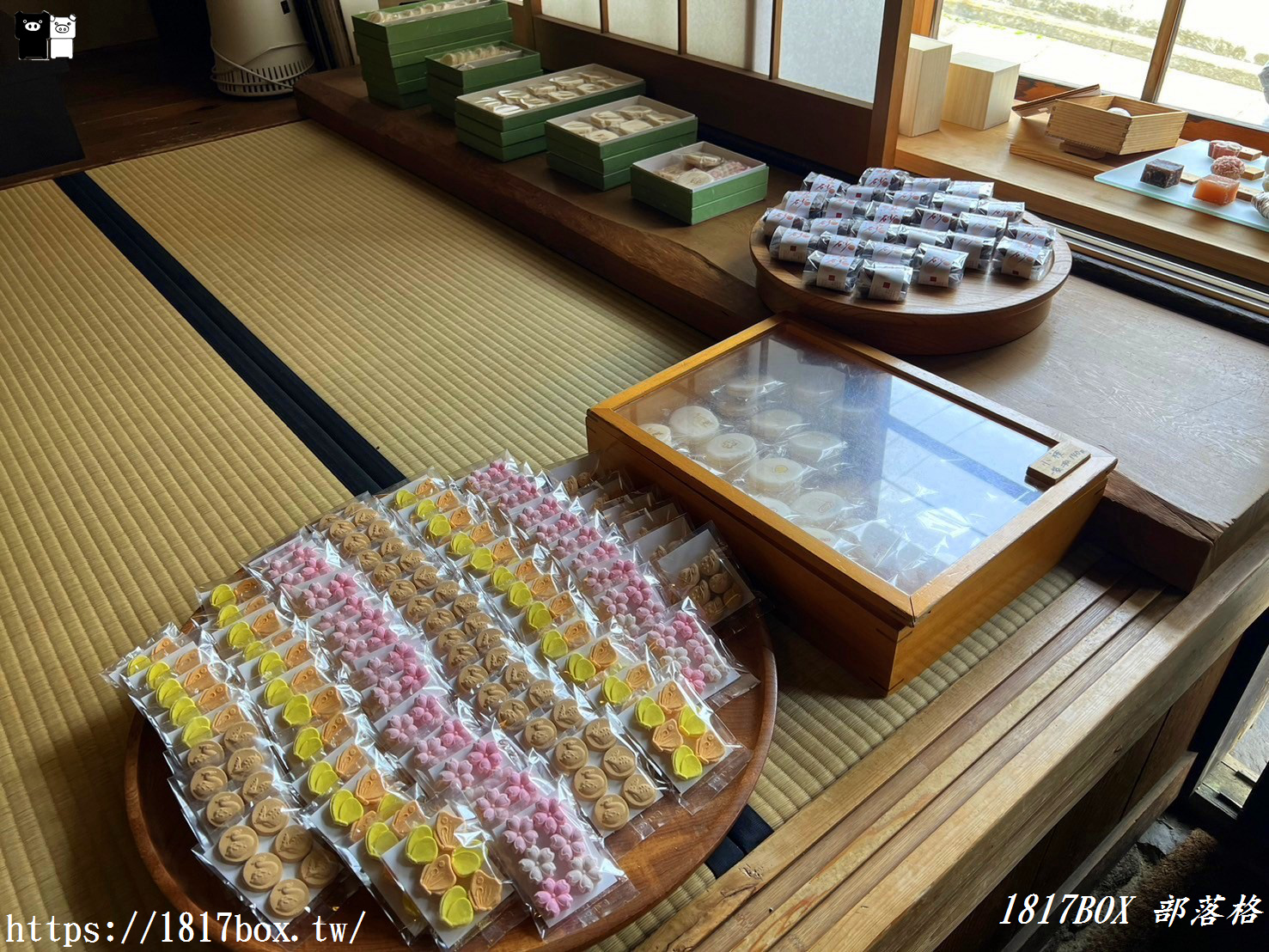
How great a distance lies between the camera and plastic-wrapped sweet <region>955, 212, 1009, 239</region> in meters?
1.66

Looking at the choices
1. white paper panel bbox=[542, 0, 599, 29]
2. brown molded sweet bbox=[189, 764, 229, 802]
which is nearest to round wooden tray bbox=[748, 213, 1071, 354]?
brown molded sweet bbox=[189, 764, 229, 802]

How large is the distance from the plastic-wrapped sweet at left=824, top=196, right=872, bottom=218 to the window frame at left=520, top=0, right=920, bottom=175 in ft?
1.31

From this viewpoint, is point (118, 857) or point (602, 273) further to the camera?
point (602, 273)

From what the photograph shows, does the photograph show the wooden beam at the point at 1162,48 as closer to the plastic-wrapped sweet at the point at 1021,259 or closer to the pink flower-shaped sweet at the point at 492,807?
the plastic-wrapped sweet at the point at 1021,259

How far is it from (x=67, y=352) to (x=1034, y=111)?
2252 millimetres

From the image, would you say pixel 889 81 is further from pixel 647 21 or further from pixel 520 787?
pixel 520 787

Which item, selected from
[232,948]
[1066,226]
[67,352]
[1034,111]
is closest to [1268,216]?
[1066,226]

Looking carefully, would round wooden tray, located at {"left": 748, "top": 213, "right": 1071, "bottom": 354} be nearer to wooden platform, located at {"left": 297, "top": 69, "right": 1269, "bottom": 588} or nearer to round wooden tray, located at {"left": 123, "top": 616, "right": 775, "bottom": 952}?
wooden platform, located at {"left": 297, "top": 69, "right": 1269, "bottom": 588}

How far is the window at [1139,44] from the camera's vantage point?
197cm

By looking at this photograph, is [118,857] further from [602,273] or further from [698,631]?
[602,273]

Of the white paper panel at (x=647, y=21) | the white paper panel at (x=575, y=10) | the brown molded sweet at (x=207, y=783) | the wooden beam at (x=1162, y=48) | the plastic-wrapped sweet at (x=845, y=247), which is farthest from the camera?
the white paper panel at (x=575, y=10)

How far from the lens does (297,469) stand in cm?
166

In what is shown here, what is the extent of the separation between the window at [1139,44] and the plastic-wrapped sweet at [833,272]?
1008 millimetres

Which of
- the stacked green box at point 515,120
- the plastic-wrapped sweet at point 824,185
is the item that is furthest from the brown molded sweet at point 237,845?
the stacked green box at point 515,120
